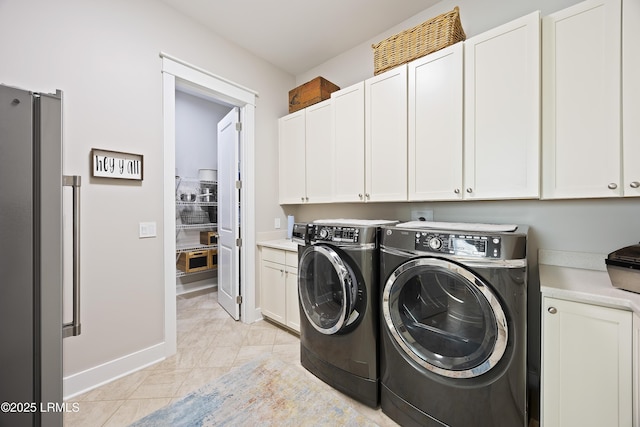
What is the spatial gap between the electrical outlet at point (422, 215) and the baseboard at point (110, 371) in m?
2.35

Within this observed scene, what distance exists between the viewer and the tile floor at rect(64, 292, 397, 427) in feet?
5.07

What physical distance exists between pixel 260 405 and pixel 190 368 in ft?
2.39

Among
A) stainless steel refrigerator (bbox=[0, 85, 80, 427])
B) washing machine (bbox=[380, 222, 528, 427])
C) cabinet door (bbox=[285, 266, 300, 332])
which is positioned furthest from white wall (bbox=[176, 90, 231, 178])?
washing machine (bbox=[380, 222, 528, 427])

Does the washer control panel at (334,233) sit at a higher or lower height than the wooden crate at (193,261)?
higher

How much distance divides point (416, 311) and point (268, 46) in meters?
2.77

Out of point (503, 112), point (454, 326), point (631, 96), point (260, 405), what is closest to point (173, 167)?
point (260, 405)

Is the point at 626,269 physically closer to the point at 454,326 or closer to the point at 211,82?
the point at 454,326

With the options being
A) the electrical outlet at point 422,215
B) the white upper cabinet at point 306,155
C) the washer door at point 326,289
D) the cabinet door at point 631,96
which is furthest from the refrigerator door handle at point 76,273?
the cabinet door at point 631,96

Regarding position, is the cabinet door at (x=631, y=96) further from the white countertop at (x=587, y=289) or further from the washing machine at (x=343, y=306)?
the washing machine at (x=343, y=306)

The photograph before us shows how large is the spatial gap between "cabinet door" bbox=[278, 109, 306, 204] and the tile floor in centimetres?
143

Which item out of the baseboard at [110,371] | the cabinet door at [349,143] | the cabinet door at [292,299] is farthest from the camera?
the cabinet door at [292,299]

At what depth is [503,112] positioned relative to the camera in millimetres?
1537

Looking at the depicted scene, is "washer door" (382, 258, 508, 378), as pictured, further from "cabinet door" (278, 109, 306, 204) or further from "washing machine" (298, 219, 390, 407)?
"cabinet door" (278, 109, 306, 204)

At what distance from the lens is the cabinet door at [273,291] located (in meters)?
2.55
